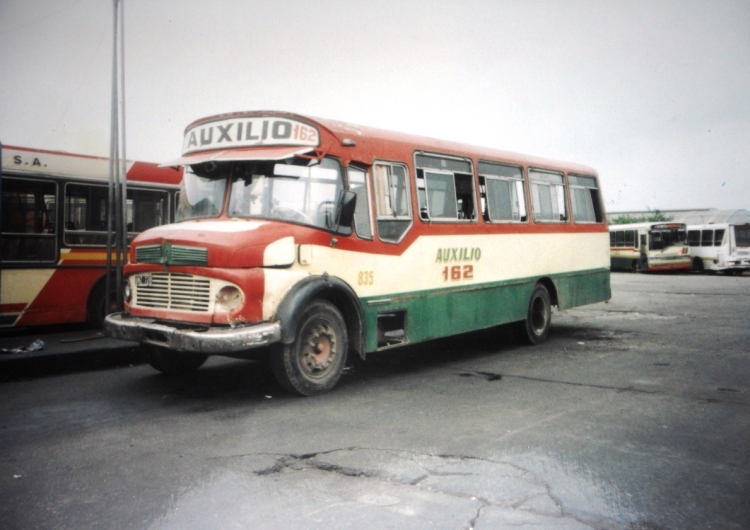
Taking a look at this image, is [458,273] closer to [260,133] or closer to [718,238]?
[260,133]

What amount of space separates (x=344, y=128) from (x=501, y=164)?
3.51 meters

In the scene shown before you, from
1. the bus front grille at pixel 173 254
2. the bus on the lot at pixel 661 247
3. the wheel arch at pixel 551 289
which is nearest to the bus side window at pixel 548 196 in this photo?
the wheel arch at pixel 551 289

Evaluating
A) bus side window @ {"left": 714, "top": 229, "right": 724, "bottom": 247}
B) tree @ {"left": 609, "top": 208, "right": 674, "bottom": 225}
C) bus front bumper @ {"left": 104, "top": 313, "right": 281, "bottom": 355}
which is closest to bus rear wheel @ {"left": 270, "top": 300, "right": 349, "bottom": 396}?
bus front bumper @ {"left": 104, "top": 313, "right": 281, "bottom": 355}

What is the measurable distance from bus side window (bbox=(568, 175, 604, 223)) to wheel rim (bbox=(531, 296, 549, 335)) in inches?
73.9

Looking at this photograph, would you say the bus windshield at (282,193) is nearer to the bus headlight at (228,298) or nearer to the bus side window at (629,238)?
the bus headlight at (228,298)

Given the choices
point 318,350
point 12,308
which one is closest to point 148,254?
point 318,350

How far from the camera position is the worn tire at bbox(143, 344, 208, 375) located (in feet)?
26.3

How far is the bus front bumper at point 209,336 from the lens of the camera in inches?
246

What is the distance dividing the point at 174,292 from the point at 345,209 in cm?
193

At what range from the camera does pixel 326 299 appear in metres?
7.32

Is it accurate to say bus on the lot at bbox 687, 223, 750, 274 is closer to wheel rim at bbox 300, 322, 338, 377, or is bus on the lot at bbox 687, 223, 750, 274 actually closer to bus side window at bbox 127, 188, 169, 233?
bus side window at bbox 127, 188, 169, 233

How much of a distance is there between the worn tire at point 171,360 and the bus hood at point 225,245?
1.41 metres

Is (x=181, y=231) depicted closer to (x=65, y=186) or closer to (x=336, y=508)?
(x=336, y=508)

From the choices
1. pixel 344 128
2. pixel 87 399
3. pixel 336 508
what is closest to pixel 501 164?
pixel 344 128
